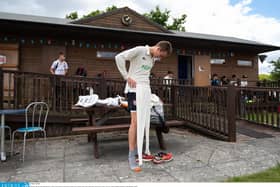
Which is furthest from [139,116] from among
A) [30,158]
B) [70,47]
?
[70,47]

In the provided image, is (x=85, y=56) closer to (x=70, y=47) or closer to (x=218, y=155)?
(x=70, y=47)

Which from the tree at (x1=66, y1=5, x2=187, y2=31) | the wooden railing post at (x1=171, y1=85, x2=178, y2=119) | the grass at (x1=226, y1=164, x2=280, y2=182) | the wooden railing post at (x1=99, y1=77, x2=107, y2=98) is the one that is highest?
the tree at (x1=66, y1=5, x2=187, y2=31)

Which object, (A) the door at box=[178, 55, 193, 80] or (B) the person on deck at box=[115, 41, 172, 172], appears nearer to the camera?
(B) the person on deck at box=[115, 41, 172, 172]

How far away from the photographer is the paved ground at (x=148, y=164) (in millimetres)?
2430

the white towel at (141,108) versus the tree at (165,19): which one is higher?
the tree at (165,19)

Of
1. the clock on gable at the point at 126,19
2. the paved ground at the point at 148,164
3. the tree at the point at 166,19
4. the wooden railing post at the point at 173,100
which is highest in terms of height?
the tree at the point at 166,19

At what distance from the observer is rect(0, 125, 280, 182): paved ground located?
243 cm

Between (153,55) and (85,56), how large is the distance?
5.94m

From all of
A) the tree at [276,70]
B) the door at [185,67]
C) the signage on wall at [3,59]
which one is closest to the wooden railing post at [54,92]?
the signage on wall at [3,59]

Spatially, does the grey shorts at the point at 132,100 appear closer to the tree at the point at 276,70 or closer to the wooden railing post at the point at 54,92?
the wooden railing post at the point at 54,92

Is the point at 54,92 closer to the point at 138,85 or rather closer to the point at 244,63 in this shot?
the point at 138,85

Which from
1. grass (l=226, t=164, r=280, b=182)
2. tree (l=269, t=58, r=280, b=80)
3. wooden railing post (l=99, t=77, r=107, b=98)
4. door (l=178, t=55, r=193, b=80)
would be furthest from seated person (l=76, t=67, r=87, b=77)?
tree (l=269, t=58, r=280, b=80)

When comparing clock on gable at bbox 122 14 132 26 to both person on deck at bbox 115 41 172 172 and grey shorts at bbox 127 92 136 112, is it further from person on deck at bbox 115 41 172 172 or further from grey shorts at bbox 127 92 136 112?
grey shorts at bbox 127 92 136 112

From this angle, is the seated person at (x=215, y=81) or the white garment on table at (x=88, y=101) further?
the seated person at (x=215, y=81)
